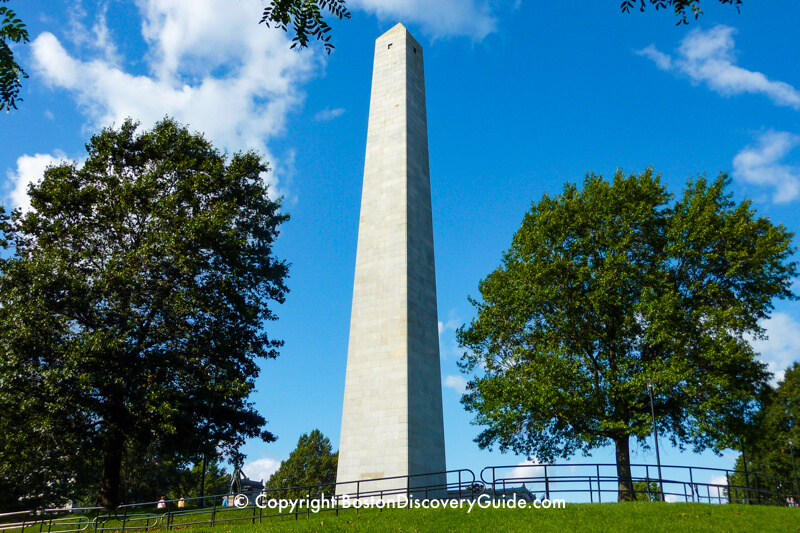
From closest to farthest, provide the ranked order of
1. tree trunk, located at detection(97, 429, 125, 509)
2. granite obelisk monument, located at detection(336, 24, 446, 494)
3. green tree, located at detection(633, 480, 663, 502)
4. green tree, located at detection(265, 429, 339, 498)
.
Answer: green tree, located at detection(633, 480, 663, 502)
granite obelisk monument, located at detection(336, 24, 446, 494)
tree trunk, located at detection(97, 429, 125, 509)
green tree, located at detection(265, 429, 339, 498)

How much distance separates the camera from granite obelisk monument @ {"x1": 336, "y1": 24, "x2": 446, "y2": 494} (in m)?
21.2

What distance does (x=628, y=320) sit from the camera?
78.1 feet

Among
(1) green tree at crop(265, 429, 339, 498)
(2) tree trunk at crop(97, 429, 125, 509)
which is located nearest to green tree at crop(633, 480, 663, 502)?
(2) tree trunk at crop(97, 429, 125, 509)

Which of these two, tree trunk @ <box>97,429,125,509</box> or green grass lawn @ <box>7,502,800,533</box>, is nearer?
green grass lawn @ <box>7,502,800,533</box>

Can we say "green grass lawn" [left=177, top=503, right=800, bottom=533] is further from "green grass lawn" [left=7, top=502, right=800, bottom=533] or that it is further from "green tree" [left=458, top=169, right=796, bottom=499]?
"green tree" [left=458, top=169, right=796, bottom=499]

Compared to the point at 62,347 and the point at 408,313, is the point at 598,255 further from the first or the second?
the point at 62,347

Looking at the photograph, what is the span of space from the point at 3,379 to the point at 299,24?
1993 cm

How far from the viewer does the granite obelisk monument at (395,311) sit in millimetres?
21250

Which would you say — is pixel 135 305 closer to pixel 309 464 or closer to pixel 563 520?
pixel 563 520

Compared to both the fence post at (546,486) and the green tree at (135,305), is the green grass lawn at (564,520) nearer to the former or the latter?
the fence post at (546,486)

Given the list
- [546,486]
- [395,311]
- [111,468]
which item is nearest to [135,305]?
[111,468]

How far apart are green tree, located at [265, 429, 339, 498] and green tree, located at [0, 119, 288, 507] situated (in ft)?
155

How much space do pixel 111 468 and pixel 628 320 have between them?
21.5 metres

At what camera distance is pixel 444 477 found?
73.0 feet
